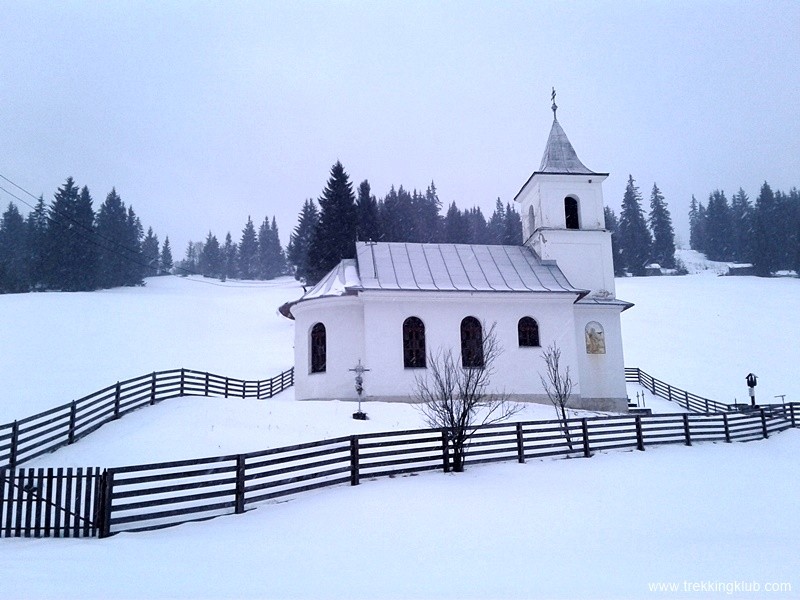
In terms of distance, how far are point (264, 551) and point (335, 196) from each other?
4229 cm

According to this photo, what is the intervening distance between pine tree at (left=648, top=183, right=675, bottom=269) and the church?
6868cm

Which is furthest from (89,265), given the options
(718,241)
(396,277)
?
(718,241)

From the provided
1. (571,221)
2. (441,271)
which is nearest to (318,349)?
(441,271)

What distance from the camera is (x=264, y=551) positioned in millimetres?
8188

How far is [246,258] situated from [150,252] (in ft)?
60.0

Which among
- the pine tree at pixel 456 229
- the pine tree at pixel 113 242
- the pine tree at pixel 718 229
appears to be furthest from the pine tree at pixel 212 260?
the pine tree at pixel 718 229

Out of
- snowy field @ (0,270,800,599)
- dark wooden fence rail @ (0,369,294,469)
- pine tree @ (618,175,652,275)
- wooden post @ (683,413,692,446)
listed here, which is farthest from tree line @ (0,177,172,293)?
pine tree @ (618,175,652,275)

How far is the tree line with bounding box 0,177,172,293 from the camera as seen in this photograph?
6262 centimetres

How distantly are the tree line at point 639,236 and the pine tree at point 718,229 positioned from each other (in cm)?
2080

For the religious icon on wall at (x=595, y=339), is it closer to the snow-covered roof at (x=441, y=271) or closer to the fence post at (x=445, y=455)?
the snow-covered roof at (x=441, y=271)

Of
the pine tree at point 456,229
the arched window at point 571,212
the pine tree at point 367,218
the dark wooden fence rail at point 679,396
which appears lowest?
the dark wooden fence rail at point 679,396

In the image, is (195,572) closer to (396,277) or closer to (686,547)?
(686,547)

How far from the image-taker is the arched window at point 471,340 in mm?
23047

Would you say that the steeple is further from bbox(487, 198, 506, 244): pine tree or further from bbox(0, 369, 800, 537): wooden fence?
bbox(487, 198, 506, 244): pine tree
